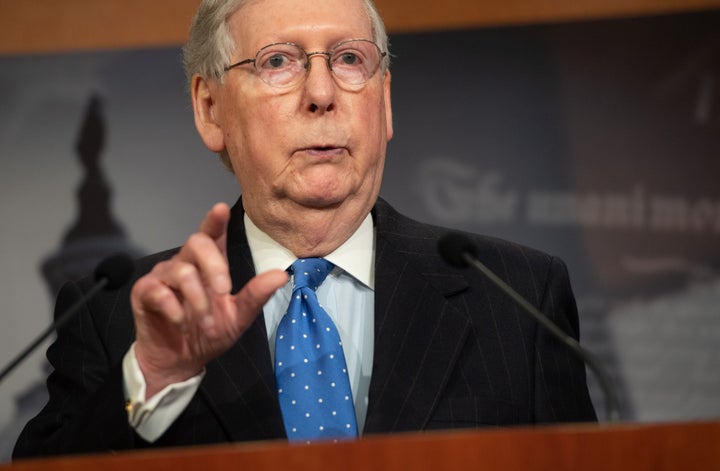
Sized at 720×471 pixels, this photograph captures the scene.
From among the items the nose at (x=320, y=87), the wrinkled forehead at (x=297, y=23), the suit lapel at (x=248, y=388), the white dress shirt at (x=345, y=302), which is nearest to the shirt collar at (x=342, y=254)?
the white dress shirt at (x=345, y=302)

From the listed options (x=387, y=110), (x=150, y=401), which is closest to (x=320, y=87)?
(x=387, y=110)

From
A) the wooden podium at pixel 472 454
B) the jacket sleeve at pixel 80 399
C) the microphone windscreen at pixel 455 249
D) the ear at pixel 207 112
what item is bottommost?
the jacket sleeve at pixel 80 399

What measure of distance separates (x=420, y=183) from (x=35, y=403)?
4.44ft

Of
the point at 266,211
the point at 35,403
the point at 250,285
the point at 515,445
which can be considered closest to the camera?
the point at 515,445

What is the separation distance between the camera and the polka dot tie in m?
1.99

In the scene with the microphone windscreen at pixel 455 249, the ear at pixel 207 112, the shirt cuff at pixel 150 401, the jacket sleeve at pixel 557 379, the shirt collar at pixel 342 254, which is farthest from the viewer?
the ear at pixel 207 112

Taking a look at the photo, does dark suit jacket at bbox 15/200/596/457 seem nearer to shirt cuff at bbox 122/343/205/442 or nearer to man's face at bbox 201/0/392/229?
shirt cuff at bbox 122/343/205/442

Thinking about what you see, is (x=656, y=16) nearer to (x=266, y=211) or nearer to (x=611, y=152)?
(x=611, y=152)

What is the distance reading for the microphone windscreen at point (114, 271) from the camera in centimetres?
185

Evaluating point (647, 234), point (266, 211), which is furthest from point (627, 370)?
point (266, 211)

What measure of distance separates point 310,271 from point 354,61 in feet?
1.53

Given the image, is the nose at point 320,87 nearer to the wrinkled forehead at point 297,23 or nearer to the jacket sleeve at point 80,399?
the wrinkled forehead at point 297,23

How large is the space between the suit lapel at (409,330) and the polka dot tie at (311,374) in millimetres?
62

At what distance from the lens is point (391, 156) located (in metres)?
3.40
